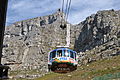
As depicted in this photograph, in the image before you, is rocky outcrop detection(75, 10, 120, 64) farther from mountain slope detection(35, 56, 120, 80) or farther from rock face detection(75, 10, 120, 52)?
mountain slope detection(35, 56, 120, 80)

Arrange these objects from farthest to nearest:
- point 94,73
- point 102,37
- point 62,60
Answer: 1. point 102,37
2. point 94,73
3. point 62,60

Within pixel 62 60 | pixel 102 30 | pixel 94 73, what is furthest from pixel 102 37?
pixel 62 60

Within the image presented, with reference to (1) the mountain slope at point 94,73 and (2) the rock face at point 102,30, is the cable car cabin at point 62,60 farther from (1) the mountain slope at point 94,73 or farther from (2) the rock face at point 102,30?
(2) the rock face at point 102,30

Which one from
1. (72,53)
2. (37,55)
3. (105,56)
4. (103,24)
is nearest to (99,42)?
(103,24)

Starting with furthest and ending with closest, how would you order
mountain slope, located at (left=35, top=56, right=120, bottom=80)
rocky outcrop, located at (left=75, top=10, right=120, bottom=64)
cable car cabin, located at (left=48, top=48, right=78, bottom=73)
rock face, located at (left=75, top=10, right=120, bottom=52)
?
rock face, located at (left=75, top=10, right=120, bottom=52) → rocky outcrop, located at (left=75, top=10, right=120, bottom=64) → mountain slope, located at (left=35, top=56, right=120, bottom=80) → cable car cabin, located at (left=48, top=48, right=78, bottom=73)

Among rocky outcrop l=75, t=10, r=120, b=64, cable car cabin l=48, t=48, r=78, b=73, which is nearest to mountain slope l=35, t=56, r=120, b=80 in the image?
cable car cabin l=48, t=48, r=78, b=73

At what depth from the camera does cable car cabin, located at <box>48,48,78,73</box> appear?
21.9 meters

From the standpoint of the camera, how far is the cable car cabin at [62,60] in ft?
71.8

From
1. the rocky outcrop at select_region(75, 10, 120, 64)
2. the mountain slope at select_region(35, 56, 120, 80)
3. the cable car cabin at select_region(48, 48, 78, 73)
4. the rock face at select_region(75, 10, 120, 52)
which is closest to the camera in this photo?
the cable car cabin at select_region(48, 48, 78, 73)

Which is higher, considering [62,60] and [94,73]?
[62,60]

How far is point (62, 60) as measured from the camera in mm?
21766

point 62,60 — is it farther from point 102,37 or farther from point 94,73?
point 102,37

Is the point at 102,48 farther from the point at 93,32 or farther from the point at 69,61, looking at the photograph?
the point at 69,61

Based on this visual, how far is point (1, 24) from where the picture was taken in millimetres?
20547
